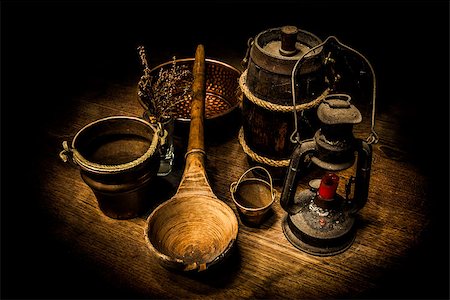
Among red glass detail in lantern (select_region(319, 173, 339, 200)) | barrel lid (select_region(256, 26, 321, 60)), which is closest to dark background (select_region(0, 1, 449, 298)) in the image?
red glass detail in lantern (select_region(319, 173, 339, 200))

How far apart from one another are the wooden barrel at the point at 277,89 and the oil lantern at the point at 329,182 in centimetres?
13

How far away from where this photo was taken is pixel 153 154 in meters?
1.99

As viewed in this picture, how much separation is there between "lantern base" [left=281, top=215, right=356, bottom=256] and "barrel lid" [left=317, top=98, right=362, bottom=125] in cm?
63

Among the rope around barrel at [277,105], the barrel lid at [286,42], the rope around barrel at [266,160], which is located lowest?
the rope around barrel at [266,160]

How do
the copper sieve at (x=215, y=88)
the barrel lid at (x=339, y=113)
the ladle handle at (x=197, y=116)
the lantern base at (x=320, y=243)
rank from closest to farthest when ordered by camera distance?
the barrel lid at (x=339, y=113) → the lantern base at (x=320, y=243) → the ladle handle at (x=197, y=116) → the copper sieve at (x=215, y=88)

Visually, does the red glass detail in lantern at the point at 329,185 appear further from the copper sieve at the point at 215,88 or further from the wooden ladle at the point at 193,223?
the copper sieve at the point at 215,88

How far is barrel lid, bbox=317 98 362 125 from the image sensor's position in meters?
1.70

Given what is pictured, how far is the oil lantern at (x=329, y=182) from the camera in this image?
5.73 feet

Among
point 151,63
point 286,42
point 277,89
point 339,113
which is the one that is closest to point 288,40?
point 286,42

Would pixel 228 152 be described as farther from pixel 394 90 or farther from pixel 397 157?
pixel 394 90

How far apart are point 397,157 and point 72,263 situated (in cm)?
196

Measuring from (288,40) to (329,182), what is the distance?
723 mm

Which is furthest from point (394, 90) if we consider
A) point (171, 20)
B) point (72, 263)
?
point (72, 263)

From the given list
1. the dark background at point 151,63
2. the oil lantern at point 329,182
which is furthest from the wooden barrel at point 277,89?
the dark background at point 151,63
